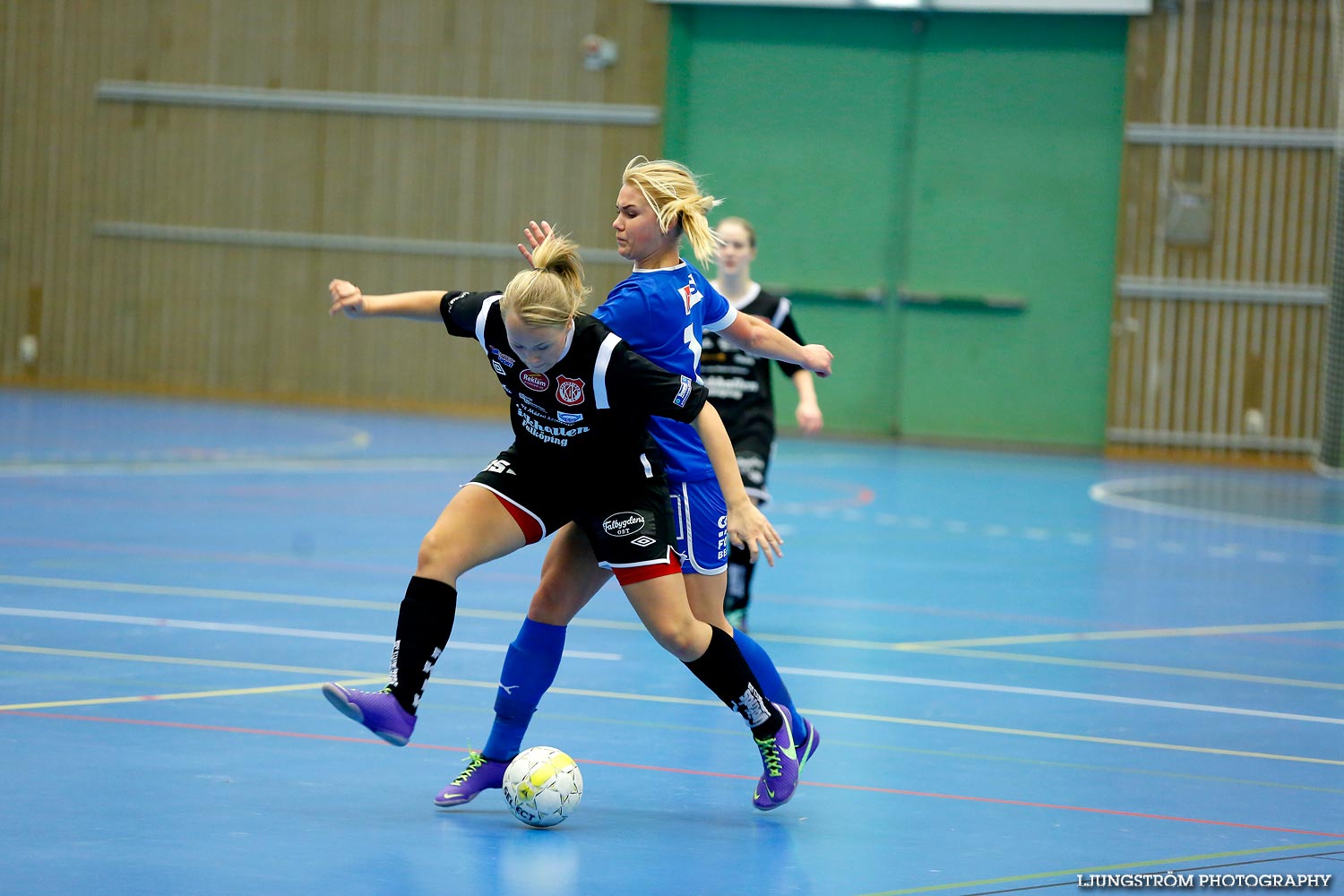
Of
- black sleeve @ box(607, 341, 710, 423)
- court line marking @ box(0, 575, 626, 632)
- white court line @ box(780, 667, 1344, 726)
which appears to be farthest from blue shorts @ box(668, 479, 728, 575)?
court line marking @ box(0, 575, 626, 632)

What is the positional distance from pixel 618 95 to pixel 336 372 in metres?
5.52

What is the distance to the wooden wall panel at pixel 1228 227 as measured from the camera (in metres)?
20.0

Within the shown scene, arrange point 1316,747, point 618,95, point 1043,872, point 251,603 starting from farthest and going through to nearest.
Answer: point 618,95 → point 251,603 → point 1316,747 → point 1043,872

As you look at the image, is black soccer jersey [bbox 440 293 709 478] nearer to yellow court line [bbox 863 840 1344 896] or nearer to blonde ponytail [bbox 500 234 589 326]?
blonde ponytail [bbox 500 234 589 326]

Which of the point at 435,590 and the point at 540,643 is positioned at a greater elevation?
the point at 435,590

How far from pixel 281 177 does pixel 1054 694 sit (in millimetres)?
18431

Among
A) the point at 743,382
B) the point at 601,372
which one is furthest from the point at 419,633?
the point at 743,382

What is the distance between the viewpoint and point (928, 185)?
21.3 meters

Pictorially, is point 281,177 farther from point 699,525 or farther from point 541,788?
point 541,788

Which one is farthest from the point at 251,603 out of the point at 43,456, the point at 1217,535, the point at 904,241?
the point at 904,241

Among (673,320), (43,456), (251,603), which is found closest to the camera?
(673,320)

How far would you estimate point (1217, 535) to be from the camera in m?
12.2

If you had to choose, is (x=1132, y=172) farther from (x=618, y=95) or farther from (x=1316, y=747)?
(x=1316, y=747)

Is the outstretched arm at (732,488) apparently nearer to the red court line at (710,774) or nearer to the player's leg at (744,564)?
the red court line at (710,774)
